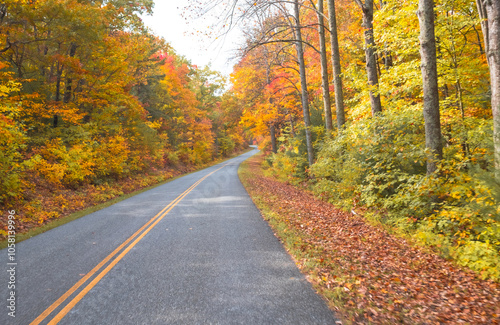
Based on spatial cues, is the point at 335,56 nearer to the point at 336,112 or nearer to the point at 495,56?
the point at 336,112

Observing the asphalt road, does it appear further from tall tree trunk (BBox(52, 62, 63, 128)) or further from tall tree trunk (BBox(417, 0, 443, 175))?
tall tree trunk (BBox(52, 62, 63, 128))

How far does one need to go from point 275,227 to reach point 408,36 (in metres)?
7.87

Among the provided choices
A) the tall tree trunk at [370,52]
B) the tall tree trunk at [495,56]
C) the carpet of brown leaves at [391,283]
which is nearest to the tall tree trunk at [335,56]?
the tall tree trunk at [370,52]

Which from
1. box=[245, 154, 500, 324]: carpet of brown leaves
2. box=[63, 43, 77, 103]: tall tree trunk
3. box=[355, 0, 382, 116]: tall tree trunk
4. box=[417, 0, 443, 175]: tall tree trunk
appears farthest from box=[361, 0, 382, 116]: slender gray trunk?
box=[63, 43, 77, 103]: tall tree trunk

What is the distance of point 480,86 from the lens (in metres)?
8.77

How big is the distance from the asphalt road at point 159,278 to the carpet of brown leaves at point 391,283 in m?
0.48

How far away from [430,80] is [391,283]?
14.5 feet

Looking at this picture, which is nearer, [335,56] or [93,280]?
[93,280]

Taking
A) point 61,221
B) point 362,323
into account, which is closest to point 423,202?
point 362,323

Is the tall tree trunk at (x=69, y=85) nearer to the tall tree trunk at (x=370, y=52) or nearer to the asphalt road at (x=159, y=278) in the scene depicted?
the asphalt road at (x=159, y=278)

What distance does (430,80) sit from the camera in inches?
223

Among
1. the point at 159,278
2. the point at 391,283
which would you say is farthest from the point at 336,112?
the point at 159,278

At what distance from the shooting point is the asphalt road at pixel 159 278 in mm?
3084

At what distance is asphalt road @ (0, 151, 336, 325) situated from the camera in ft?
10.1
